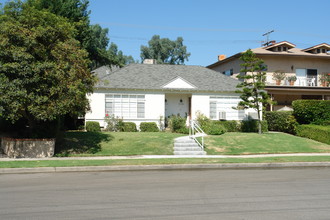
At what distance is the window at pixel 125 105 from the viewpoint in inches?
926

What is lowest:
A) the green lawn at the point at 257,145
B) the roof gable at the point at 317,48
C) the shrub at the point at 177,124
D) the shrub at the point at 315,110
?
the green lawn at the point at 257,145

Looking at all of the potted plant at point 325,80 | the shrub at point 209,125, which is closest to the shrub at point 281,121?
the shrub at point 209,125

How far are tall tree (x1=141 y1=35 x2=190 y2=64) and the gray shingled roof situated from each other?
32893 mm

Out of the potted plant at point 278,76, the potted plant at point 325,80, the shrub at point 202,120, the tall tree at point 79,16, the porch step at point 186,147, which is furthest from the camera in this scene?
the potted plant at point 325,80

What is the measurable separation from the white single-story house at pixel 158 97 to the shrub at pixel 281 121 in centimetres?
167

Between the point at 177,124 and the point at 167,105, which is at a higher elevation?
the point at 167,105

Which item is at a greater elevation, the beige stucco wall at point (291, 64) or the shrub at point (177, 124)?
the beige stucco wall at point (291, 64)

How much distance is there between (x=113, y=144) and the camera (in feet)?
57.3

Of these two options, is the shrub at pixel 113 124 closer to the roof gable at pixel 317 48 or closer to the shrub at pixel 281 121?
the shrub at pixel 281 121

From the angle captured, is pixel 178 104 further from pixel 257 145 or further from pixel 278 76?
pixel 278 76

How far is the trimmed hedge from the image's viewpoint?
20.5 m

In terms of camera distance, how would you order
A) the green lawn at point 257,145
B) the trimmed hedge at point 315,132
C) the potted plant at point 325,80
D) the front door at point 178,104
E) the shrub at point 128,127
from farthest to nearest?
the potted plant at point 325,80 < the front door at point 178,104 < the shrub at point 128,127 < the trimmed hedge at point 315,132 < the green lawn at point 257,145

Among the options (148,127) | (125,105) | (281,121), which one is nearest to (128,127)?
(148,127)

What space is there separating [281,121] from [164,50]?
39.1 meters
